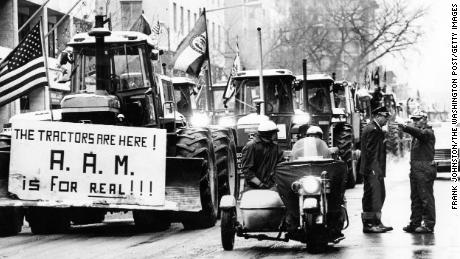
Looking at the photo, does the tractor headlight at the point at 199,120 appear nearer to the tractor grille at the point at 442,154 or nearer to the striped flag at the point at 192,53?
the striped flag at the point at 192,53

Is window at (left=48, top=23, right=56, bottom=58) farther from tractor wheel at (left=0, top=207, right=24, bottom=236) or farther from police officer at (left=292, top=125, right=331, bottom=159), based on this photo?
police officer at (left=292, top=125, right=331, bottom=159)

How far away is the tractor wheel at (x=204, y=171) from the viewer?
56.7ft

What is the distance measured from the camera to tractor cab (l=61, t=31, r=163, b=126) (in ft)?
55.5

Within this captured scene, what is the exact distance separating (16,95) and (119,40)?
3763 millimetres

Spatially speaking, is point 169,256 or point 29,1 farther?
point 29,1

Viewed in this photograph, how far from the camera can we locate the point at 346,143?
28641 mm

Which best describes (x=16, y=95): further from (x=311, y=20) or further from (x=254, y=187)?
(x=311, y=20)

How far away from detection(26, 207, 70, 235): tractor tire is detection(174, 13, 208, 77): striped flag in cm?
1164

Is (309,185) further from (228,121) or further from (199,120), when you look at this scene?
(228,121)

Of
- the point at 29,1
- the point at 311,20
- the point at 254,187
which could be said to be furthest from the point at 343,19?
the point at 254,187

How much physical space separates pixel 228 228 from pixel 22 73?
7949 mm

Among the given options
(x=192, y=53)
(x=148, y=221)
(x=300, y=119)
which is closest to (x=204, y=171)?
(x=148, y=221)

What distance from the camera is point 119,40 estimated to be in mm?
17156

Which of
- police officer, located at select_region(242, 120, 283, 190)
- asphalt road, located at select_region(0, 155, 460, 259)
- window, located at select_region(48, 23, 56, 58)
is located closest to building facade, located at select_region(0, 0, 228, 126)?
window, located at select_region(48, 23, 56, 58)
